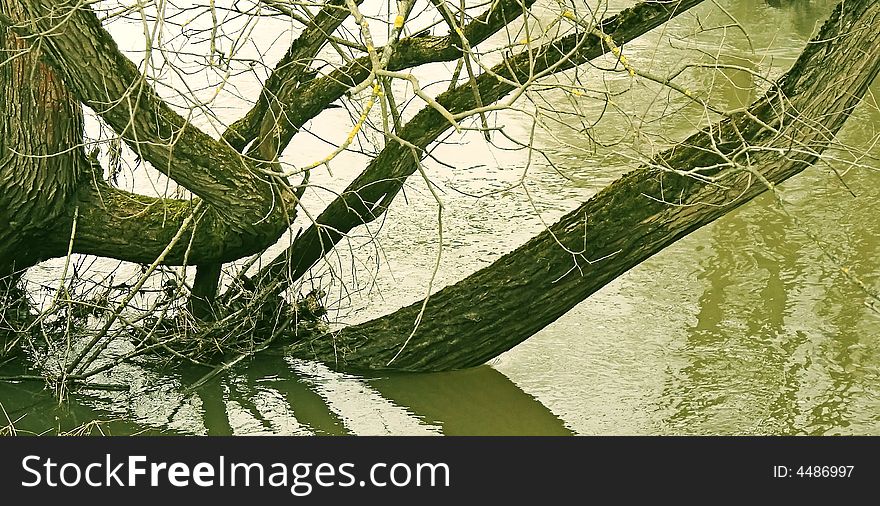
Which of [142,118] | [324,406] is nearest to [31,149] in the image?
[142,118]

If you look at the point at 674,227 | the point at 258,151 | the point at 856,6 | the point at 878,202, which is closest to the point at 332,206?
the point at 258,151

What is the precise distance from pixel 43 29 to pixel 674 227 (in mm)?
2775

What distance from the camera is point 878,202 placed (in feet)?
24.7

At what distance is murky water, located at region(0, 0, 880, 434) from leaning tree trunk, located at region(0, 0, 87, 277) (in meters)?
0.81

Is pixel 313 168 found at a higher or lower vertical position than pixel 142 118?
lower

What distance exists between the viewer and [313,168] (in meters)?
4.78

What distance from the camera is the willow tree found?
438 centimetres

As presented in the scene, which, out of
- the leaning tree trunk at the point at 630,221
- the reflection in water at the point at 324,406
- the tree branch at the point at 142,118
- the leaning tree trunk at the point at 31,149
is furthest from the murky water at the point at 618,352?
the leaning tree trunk at the point at 31,149

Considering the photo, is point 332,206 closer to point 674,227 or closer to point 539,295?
point 539,295

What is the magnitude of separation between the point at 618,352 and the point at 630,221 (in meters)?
0.90

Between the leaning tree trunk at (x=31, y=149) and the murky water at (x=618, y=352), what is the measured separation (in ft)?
2.67

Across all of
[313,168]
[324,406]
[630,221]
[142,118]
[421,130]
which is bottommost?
[324,406]

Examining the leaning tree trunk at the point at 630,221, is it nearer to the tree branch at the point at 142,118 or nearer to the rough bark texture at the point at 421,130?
the rough bark texture at the point at 421,130

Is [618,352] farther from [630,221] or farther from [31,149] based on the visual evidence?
[31,149]
